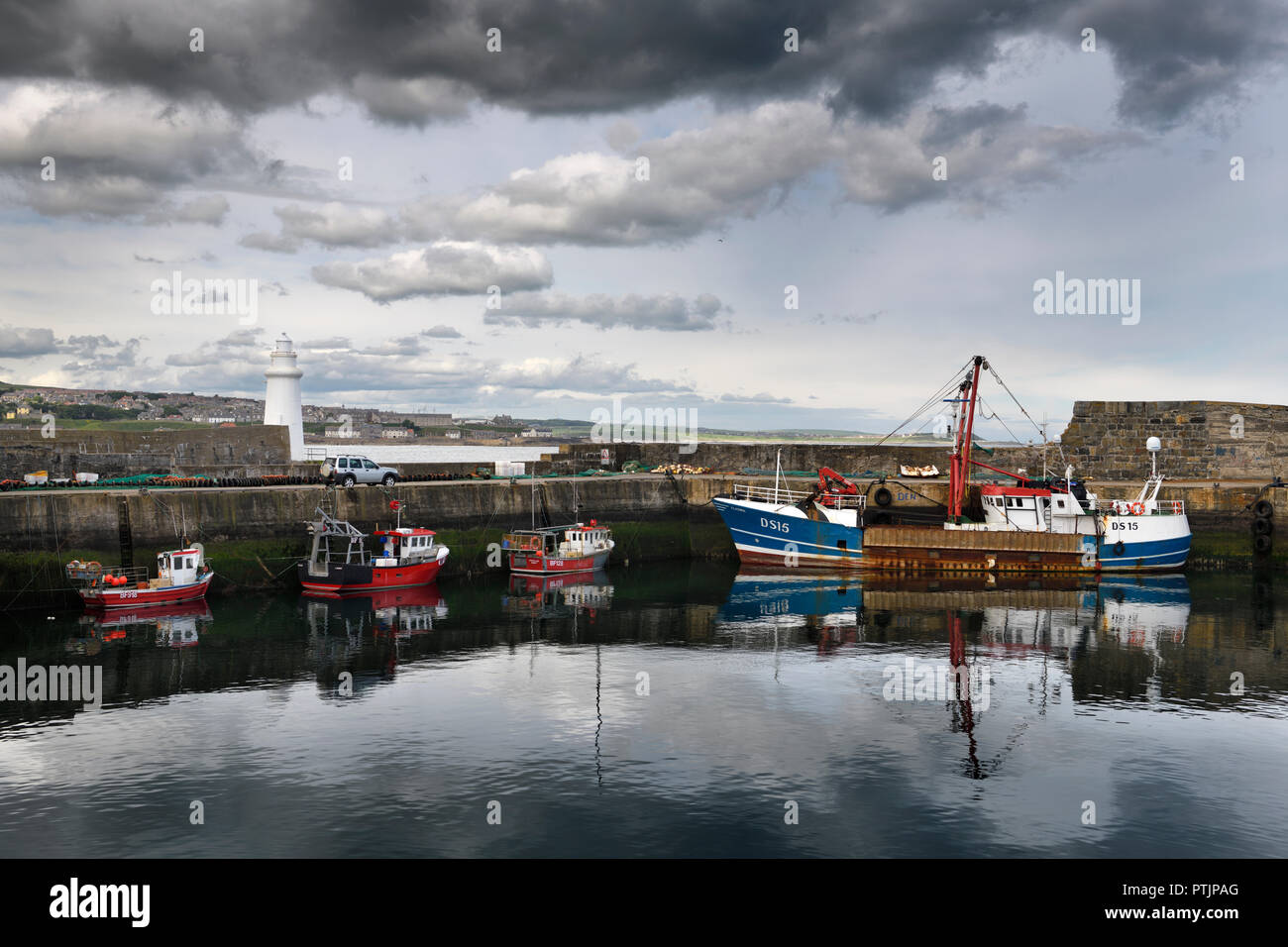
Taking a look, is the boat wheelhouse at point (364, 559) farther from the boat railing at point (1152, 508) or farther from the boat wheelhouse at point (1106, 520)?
the boat railing at point (1152, 508)

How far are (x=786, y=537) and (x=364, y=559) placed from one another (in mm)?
18184

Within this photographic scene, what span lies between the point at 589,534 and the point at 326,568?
1112cm

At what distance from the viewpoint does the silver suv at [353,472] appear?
118ft

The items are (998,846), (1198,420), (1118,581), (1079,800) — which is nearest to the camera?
(998,846)

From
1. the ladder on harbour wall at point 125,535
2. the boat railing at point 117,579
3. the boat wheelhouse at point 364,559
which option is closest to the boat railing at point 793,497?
the boat wheelhouse at point 364,559

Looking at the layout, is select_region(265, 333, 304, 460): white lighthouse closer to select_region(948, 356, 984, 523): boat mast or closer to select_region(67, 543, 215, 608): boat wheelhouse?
select_region(67, 543, 215, 608): boat wheelhouse

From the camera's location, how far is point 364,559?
32906 mm

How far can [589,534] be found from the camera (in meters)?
38.0

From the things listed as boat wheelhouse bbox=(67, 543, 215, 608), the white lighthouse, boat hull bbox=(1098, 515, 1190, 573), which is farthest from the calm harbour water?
the white lighthouse

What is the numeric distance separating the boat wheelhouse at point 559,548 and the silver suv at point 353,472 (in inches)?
234
